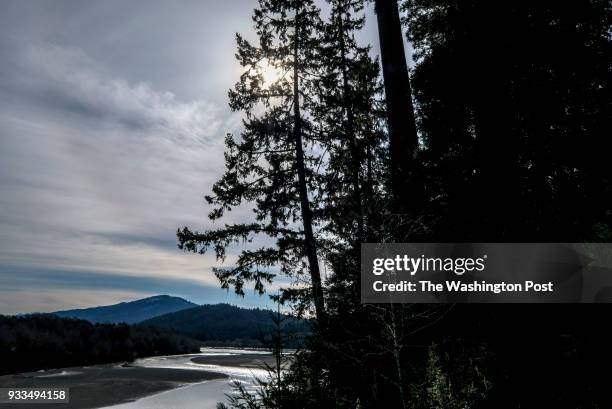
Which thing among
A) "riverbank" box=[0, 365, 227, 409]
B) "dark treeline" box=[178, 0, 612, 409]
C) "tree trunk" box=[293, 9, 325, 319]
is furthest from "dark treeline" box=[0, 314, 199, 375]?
"dark treeline" box=[178, 0, 612, 409]

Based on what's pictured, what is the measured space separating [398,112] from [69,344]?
49700 millimetres

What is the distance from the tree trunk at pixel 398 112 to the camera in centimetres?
792

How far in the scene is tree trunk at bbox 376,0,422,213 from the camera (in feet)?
26.0

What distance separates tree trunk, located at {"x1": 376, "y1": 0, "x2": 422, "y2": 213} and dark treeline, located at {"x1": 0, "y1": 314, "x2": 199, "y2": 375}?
40.3 metres

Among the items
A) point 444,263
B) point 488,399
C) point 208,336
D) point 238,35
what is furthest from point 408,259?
point 208,336

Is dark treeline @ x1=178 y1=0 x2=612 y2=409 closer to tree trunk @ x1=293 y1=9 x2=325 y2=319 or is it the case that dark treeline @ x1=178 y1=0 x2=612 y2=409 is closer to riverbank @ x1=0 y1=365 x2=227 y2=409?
tree trunk @ x1=293 y1=9 x2=325 y2=319

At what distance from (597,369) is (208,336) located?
15662cm

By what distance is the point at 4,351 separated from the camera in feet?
118

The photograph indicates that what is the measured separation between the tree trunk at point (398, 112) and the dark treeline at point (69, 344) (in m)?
40.3

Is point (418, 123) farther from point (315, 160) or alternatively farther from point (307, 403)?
point (307, 403)

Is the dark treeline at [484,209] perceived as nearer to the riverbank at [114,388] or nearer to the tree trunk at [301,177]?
the tree trunk at [301,177]

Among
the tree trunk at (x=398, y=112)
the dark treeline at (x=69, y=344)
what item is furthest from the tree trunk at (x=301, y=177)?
the dark treeline at (x=69, y=344)

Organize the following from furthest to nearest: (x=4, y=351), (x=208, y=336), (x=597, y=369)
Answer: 1. (x=208, y=336)
2. (x=4, y=351)
3. (x=597, y=369)

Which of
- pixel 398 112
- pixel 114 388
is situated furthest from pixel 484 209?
pixel 114 388
